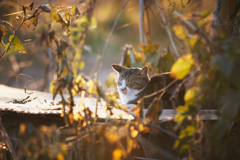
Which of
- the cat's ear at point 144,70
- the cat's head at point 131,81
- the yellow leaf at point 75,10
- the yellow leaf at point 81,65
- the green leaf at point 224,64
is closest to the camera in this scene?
the green leaf at point 224,64

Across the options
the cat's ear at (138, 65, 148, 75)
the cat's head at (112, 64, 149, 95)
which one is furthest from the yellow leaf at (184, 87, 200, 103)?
the cat's head at (112, 64, 149, 95)

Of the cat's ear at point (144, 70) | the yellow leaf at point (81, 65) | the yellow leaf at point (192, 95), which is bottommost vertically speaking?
the yellow leaf at point (192, 95)

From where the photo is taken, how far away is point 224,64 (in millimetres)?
547

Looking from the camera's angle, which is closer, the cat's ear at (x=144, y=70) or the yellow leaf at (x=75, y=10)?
the yellow leaf at (x=75, y=10)

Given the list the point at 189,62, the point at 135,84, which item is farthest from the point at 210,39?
the point at 135,84

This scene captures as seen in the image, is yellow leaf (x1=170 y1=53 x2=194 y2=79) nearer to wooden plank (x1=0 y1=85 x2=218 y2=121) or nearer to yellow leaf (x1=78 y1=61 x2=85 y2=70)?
wooden plank (x1=0 y1=85 x2=218 y2=121)

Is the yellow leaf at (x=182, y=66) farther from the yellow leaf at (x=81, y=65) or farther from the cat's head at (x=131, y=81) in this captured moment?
the cat's head at (x=131, y=81)

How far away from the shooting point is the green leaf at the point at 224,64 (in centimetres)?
54

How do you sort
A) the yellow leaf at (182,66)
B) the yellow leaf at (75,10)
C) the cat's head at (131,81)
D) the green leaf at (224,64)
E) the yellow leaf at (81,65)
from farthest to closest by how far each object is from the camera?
1. the cat's head at (131,81)
2. the yellow leaf at (75,10)
3. the yellow leaf at (81,65)
4. the yellow leaf at (182,66)
5. the green leaf at (224,64)

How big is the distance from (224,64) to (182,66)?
0.13 m

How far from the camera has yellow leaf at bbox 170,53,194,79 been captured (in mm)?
642

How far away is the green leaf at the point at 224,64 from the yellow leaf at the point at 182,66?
0.09 metres

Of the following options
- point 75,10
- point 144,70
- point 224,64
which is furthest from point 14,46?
point 144,70

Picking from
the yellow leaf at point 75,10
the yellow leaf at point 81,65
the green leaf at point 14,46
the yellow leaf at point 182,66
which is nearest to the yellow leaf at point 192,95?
the yellow leaf at point 182,66
